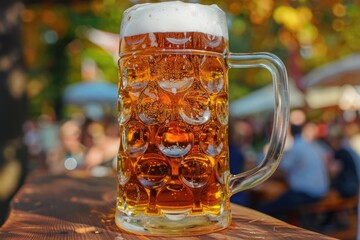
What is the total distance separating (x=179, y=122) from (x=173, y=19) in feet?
0.61

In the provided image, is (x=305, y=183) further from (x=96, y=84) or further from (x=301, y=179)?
(x=96, y=84)

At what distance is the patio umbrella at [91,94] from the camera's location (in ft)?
30.8

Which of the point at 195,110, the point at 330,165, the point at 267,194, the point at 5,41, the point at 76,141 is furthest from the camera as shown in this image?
the point at 76,141

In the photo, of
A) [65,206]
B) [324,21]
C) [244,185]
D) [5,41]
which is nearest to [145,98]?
[244,185]

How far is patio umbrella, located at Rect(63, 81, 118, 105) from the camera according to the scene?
9.39m

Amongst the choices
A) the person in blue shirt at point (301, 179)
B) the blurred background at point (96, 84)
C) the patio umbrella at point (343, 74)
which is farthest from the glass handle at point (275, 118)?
the patio umbrella at point (343, 74)

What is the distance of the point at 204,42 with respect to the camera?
0.89 metres

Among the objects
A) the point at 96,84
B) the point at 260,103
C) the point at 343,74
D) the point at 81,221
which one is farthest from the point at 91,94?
the point at 81,221

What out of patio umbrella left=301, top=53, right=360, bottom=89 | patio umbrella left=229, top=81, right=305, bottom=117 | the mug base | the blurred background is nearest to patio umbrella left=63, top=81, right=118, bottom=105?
the blurred background

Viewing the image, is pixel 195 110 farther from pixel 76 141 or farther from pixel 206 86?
pixel 76 141

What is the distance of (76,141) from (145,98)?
16.0ft

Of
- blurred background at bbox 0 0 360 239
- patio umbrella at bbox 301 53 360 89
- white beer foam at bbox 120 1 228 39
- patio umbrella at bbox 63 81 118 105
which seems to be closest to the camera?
white beer foam at bbox 120 1 228 39

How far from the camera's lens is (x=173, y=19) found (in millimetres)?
886

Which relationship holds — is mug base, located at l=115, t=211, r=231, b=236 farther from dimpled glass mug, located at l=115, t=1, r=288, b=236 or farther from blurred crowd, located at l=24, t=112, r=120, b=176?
blurred crowd, located at l=24, t=112, r=120, b=176
